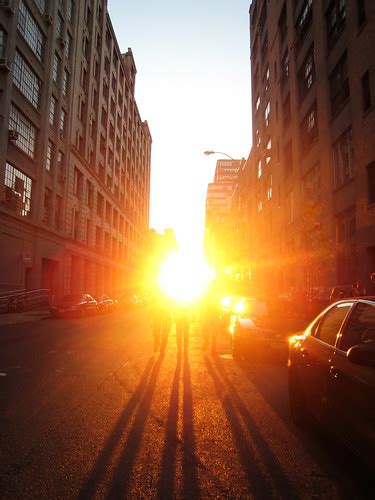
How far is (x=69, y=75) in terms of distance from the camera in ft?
115

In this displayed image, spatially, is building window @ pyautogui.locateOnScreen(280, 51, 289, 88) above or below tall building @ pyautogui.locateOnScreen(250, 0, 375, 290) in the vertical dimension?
above

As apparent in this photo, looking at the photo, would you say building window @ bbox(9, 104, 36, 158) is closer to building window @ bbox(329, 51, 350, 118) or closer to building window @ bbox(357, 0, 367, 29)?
building window @ bbox(329, 51, 350, 118)

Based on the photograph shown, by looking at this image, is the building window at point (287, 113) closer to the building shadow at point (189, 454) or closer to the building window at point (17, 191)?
the building window at point (17, 191)

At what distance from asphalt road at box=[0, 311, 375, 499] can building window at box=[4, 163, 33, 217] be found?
19.5m

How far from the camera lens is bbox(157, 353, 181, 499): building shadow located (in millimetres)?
3020

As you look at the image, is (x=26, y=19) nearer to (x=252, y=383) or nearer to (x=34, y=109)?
(x=34, y=109)

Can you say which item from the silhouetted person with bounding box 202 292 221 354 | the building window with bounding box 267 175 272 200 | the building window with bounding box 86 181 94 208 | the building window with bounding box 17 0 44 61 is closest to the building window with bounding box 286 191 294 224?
the building window with bounding box 267 175 272 200

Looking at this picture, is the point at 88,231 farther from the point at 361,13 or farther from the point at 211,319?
the point at 211,319

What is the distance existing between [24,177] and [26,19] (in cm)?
1035

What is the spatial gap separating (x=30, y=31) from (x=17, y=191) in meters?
11.2

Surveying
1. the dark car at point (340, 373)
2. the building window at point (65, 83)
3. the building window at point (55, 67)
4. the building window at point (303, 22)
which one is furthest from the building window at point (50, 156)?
the dark car at point (340, 373)

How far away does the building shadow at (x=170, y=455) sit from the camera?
302 centimetres

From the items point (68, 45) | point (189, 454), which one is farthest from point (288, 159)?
point (189, 454)

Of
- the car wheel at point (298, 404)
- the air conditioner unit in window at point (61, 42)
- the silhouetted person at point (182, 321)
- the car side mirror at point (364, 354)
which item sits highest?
the air conditioner unit in window at point (61, 42)
